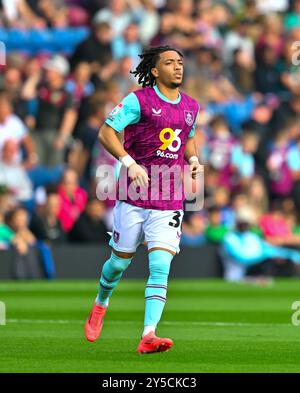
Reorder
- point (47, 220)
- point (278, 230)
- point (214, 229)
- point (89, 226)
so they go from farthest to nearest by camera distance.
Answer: point (278, 230) → point (214, 229) → point (89, 226) → point (47, 220)

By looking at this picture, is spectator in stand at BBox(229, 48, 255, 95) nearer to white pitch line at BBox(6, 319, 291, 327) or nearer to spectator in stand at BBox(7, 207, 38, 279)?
spectator in stand at BBox(7, 207, 38, 279)

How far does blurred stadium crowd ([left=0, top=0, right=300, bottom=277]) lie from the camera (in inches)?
894

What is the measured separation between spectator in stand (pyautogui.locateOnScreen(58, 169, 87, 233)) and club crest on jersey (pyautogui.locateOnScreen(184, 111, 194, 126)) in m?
11.4

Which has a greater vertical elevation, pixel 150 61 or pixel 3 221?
pixel 3 221

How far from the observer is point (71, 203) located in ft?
75.7

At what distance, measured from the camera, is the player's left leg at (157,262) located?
35.3ft

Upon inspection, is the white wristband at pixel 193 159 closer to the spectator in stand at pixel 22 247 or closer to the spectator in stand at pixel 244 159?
the spectator in stand at pixel 22 247

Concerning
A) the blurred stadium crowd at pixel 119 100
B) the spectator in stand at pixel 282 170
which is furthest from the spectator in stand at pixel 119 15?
the spectator in stand at pixel 282 170

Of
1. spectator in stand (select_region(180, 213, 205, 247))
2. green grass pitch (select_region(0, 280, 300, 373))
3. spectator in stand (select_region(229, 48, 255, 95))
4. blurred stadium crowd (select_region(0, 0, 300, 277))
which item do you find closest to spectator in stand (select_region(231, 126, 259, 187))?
blurred stadium crowd (select_region(0, 0, 300, 277))

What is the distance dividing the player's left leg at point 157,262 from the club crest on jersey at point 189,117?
83 centimetres

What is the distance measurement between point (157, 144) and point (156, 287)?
1.29 m

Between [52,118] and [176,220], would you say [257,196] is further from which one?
[176,220]

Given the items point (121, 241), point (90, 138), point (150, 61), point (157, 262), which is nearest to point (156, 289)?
point (157, 262)

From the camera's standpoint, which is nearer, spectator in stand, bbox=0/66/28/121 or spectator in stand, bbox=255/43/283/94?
spectator in stand, bbox=0/66/28/121
